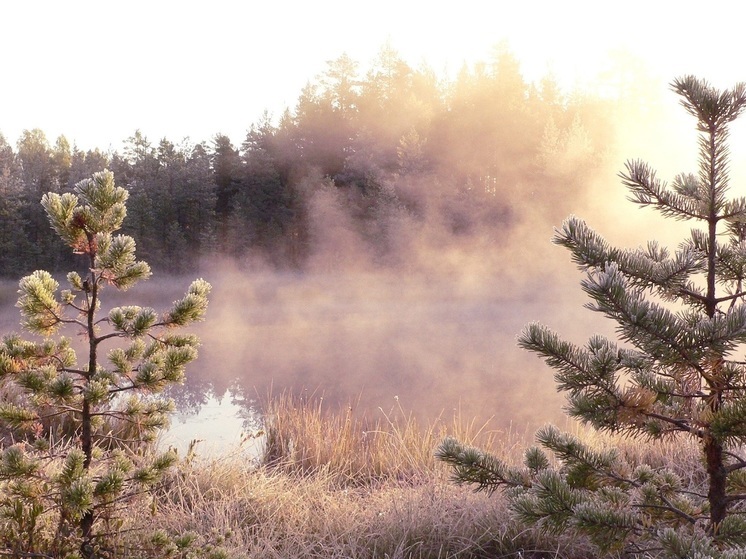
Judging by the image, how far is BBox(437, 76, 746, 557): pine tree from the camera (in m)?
1.79

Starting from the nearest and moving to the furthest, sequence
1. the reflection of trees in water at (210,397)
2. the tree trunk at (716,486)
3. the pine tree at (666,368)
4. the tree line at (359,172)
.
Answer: the pine tree at (666,368)
the tree trunk at (716,486)
the reflection of trees in water at (210,397)
the tree line at (359,172)

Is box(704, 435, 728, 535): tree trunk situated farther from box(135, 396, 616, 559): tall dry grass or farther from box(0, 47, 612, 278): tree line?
box(0, 47, 612, 278): tree line

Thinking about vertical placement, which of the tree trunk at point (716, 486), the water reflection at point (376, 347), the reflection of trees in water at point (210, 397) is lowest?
the reflection of trees in water at point (210, 397)

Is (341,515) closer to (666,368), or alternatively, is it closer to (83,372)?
(83,372)

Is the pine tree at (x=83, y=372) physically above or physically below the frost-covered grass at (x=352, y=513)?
above

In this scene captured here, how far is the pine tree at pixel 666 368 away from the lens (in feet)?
5.88

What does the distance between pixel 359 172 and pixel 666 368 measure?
1126 inches

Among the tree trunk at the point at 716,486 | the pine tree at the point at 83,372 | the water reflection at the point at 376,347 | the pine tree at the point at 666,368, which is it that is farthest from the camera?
the water reflection at the point at 376,347

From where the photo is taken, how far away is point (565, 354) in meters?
1.96

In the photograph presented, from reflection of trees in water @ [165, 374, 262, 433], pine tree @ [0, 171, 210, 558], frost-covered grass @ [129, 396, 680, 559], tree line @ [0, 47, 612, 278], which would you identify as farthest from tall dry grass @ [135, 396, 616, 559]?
tree line @ [0, 47, 612, 278]

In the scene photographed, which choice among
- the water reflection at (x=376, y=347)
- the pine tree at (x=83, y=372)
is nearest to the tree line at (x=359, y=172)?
the water reflection at (x=376, y=347)

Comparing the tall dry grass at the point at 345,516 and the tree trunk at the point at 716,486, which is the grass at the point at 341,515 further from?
the tree trunk at the point at 716,486

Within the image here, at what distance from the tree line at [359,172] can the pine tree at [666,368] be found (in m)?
24.0

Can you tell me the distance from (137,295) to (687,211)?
24625 millimetres
